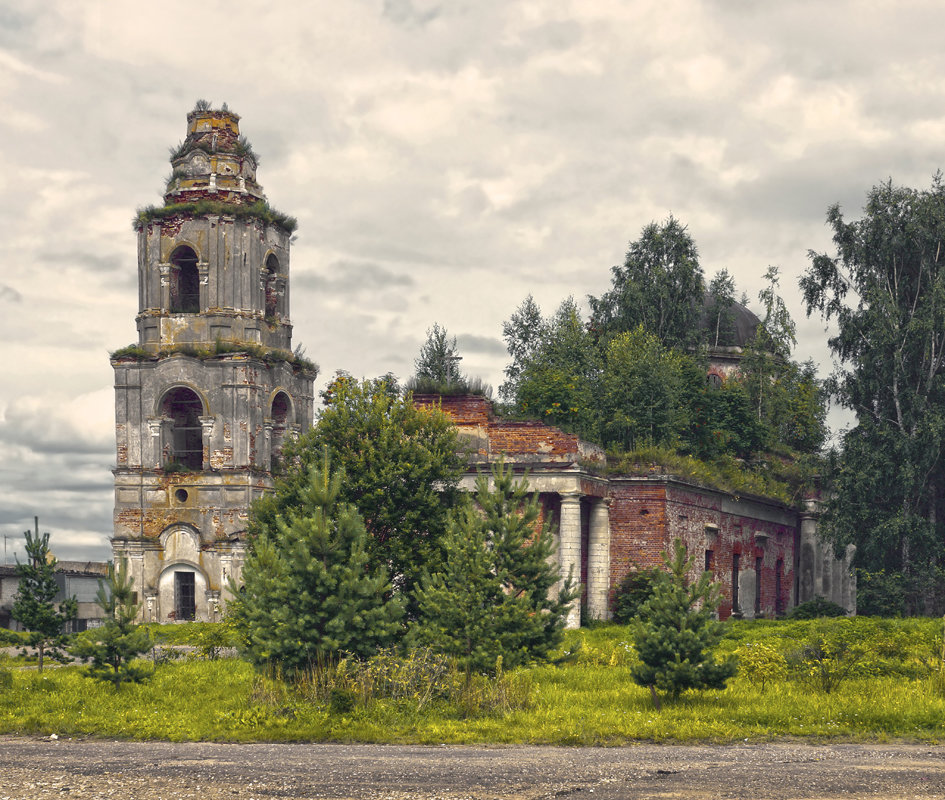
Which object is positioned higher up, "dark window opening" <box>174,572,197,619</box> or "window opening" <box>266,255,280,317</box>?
"window opening" <box>266,255,280,317</box>

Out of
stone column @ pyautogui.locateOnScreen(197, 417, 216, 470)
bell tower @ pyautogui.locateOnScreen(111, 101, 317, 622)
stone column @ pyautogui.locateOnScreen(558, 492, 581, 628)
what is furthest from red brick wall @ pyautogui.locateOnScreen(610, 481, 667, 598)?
stone column @ pyautogui.locateOnScreen(197, 417, 216, 470)

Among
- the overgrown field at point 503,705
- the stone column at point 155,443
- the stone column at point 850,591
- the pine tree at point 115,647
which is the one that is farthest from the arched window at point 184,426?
the stone column at point 850,591

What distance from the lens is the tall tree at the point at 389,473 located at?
26906mm

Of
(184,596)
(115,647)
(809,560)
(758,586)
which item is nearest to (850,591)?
(809,560)

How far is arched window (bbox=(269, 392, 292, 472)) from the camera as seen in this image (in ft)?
137

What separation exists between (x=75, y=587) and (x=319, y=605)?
131ft

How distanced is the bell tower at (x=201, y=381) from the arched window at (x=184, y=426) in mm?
49

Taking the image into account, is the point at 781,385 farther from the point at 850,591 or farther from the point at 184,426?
the point at 184,426

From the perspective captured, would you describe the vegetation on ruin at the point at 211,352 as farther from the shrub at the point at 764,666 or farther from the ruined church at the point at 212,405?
the shrub at the point at 764,666

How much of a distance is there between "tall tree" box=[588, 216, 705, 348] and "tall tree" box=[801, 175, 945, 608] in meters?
11.6

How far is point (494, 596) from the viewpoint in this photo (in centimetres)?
2127

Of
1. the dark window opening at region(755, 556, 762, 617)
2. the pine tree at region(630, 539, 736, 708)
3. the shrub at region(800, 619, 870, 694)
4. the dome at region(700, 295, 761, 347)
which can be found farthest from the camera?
the dome at region(700, 295, 761, 347)

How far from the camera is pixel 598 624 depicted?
33281mm

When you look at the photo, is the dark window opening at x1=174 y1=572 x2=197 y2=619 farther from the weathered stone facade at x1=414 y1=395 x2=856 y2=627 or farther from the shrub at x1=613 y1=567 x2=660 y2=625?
the shrub at x1=613 y1=567 x2=660 y2=625
